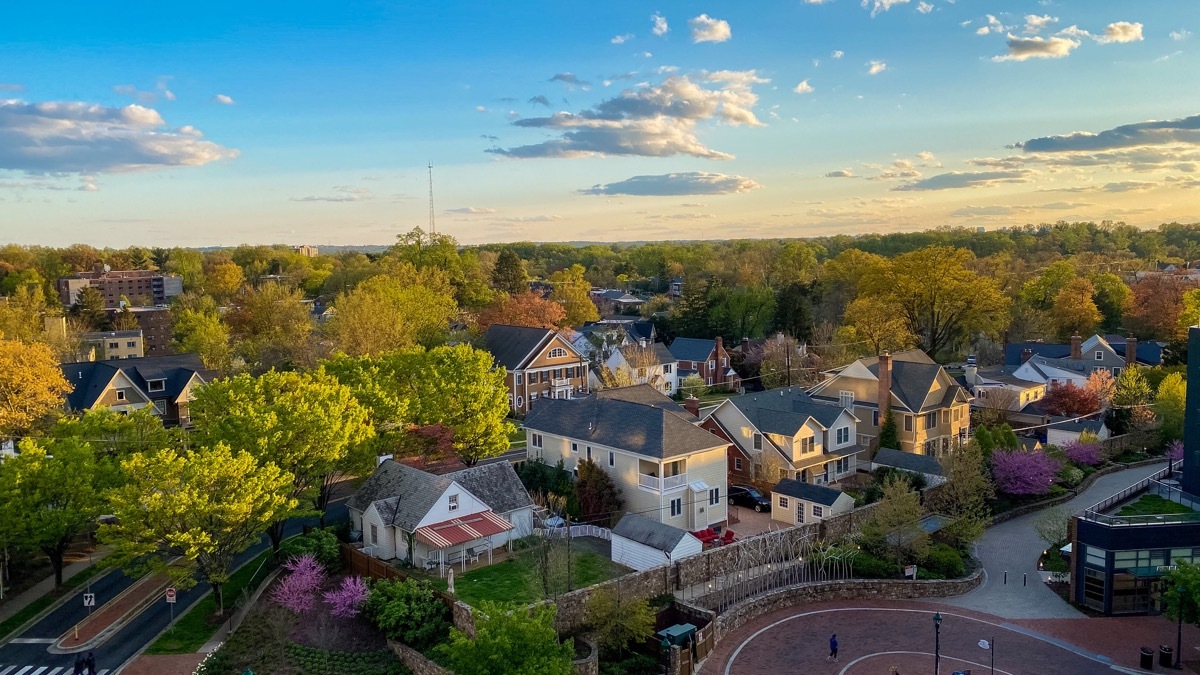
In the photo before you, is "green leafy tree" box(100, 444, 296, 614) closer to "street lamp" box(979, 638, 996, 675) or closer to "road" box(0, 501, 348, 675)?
"road" box(0, 501, 348, 675)

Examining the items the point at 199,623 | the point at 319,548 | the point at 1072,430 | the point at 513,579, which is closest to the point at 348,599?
the point at 319,548

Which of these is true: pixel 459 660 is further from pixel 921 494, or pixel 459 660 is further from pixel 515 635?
pixel 921 494

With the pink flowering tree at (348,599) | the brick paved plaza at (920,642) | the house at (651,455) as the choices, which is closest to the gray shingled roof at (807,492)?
the house at (651,455)

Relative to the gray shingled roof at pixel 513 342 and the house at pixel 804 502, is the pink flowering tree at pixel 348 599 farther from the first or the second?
Result: the gray shingled roof at pixel 513 342

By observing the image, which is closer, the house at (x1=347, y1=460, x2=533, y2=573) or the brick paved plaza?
the brick paved plaza

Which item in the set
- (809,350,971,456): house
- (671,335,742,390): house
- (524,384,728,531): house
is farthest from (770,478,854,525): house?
(671,335,742,390): house

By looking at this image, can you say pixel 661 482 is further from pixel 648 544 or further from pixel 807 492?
pixel 807 492

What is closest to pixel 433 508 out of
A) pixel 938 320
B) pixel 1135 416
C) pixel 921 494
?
pixel 921 494
